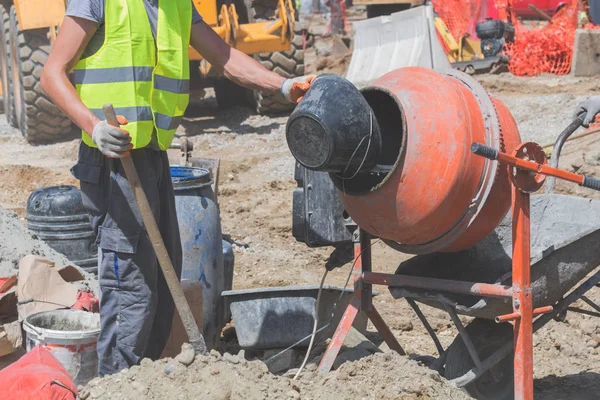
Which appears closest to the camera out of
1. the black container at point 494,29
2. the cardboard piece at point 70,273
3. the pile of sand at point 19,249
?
the cardboard piece at point 70,273

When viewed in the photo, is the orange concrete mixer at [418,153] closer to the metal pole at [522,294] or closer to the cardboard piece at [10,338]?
the metal pole at [522,294]

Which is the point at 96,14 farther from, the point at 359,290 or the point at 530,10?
the point at 530,10

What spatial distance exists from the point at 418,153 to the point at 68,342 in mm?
1571

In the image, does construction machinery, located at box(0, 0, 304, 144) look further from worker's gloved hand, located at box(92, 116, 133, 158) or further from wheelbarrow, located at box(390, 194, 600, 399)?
worker's gloved hand, located at box(92, 116, 133, 158)

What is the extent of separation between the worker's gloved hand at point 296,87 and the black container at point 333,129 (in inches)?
6.6

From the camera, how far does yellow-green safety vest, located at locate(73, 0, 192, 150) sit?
3.26 meters

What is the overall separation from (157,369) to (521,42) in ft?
35.6

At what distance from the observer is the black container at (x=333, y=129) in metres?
3.07

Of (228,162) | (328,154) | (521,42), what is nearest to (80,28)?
(328,154)

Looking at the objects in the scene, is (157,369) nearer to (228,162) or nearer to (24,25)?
(228,162)

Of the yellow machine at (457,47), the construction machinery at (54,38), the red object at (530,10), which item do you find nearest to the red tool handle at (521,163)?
the construction machinery at (54,38)

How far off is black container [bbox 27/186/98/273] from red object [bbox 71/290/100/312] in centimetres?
95

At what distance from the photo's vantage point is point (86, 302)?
13.1 ft

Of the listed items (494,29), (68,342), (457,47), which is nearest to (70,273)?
(68,342)
